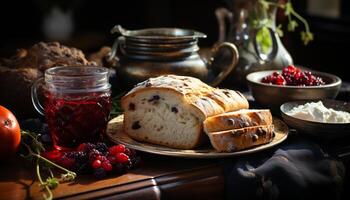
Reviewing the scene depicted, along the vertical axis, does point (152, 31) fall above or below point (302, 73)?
above

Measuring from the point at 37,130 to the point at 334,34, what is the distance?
2.80 meters

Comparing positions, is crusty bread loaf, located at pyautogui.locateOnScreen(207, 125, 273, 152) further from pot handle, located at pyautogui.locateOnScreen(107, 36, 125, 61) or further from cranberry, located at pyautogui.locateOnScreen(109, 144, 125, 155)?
pot handle, located at pyautogui.locateOnScreen(107, 36, 125, 61)

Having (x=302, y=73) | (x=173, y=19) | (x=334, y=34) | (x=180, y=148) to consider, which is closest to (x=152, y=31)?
(x=302, y=73)

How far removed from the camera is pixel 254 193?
45.6 inches

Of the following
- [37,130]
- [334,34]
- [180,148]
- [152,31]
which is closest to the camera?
[180,148]

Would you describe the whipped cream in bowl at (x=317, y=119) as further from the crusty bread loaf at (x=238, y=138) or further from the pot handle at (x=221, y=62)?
the pot handle at (x=221, y=62)

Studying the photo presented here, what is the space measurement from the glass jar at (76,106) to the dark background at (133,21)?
269cm

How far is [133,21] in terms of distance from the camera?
4641mm

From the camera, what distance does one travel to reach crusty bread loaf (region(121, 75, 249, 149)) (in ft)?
4.20

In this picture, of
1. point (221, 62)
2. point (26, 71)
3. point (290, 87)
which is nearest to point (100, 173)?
point (26, 71)

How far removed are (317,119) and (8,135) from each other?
0.85 meters

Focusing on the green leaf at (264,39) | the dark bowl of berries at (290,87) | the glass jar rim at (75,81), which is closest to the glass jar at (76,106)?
the glass jar rim at (75,81)

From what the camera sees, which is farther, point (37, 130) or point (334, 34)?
point (334, 34)

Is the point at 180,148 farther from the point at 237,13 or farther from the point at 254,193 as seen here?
the point at 237,13
